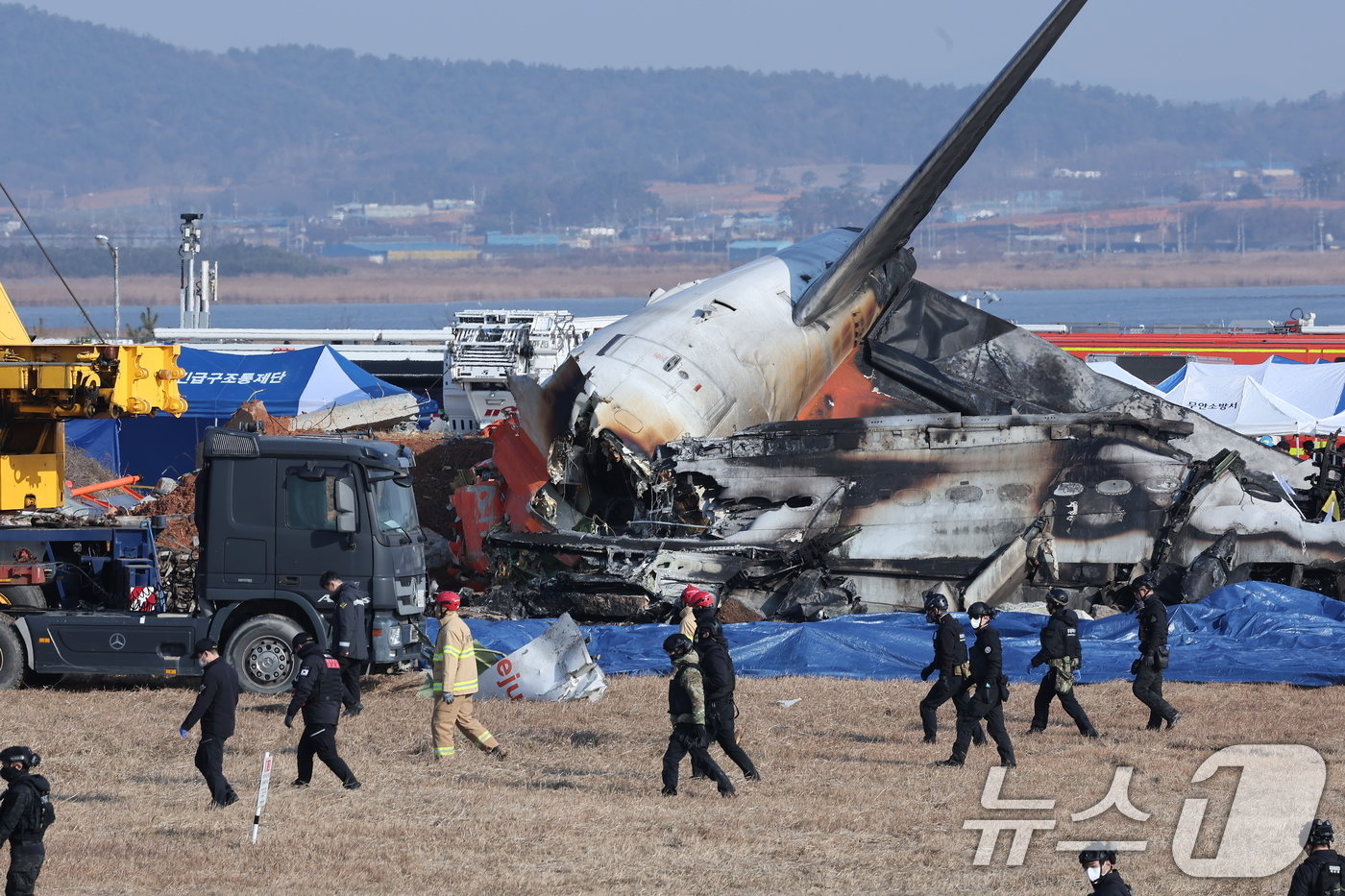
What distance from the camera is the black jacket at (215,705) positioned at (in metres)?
12.2

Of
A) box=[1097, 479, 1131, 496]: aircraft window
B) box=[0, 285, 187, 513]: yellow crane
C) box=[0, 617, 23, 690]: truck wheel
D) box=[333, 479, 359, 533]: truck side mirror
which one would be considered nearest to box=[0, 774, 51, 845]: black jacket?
box=[333, 479, 359, 533]: truck side mirror

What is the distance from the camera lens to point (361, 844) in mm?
11281

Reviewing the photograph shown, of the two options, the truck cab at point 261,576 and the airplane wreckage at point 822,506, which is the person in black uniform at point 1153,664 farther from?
the truck cab at point 261,576

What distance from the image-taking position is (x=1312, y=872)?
27.6 ft

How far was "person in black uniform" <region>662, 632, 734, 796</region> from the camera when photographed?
486 inches

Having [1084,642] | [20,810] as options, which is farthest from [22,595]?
[1084,642]

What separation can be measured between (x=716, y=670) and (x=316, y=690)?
3.03 meters

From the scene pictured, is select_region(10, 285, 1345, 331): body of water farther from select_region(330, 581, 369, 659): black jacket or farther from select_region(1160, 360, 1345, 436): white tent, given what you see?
select_region(330, 581, 369, 659): black jacket

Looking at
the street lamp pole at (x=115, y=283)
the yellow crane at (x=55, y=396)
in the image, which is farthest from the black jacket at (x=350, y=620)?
the street lamp pole at (x=115, y=283)

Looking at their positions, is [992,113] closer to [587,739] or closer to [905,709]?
[905,709]

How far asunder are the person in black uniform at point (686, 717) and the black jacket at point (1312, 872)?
4.93 metres

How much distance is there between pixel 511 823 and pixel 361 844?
114 centimetres

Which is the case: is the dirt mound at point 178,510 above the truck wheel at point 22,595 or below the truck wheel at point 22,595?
below

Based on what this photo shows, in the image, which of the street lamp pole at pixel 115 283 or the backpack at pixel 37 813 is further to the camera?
the street lamp pole at pixel 115 283
